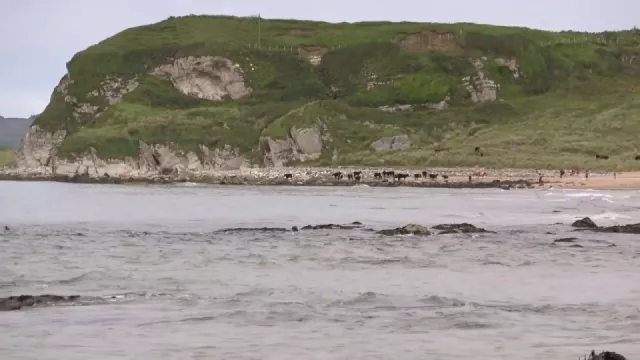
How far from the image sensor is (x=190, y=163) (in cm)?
12062

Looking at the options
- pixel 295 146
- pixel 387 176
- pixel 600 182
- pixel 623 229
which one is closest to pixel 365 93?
pixel 295 146

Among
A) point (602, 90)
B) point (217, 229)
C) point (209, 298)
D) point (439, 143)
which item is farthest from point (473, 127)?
point (209, 298)

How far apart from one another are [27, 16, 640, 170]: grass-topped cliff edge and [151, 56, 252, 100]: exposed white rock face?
321 mm

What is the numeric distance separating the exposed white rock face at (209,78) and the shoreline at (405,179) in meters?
30.7

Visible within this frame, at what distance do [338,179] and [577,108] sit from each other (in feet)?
148

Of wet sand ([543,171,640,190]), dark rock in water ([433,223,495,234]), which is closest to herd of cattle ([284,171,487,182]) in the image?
wet sand ([543,171,640,190])

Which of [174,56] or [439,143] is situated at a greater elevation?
[174,56]

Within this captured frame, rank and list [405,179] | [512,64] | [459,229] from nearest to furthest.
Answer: [459,229] < [405,179] < [512,64]

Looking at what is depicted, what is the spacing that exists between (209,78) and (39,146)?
28175 millimetres

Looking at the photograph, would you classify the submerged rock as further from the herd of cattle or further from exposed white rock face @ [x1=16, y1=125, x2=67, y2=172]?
exposed white rock face @ [x1=16, y1=125, x2=67, y2=172]

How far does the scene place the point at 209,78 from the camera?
148125 mm

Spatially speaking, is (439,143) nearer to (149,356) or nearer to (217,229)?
(217,229)

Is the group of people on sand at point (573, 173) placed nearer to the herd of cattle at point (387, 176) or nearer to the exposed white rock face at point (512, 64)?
the herd of cattle at point (387, 176)

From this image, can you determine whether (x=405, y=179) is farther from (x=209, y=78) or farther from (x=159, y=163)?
(x=209, y=78)
